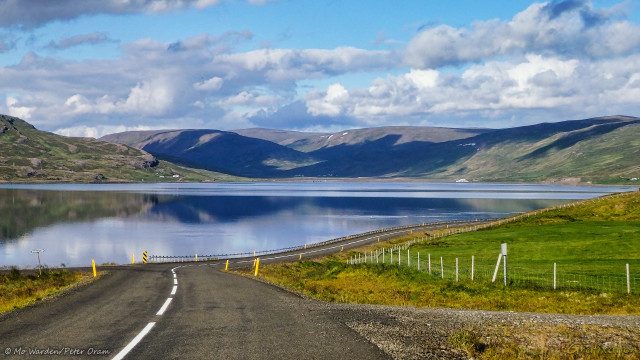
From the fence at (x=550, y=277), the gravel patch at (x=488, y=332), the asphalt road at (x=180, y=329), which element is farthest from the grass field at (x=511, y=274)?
the asphalt road at (x=180, y=329)

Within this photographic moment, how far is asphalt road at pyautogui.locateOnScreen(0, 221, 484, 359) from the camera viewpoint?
13680mm

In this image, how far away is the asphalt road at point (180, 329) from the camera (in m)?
13.7

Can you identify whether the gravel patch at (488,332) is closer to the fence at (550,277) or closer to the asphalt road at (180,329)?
the asphalt road at (180,329)

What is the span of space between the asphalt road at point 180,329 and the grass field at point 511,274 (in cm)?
717

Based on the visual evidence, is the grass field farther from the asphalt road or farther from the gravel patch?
the asphalt road

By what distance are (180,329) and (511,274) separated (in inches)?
1273

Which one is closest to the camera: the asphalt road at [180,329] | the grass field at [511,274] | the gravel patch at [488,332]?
the asphalt road at [180,329]

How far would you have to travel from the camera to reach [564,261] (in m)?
52.8

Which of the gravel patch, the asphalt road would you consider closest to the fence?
the gravel patch

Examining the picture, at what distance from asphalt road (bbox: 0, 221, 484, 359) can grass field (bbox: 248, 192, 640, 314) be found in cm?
717

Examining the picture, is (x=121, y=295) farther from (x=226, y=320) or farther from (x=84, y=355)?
(x=84, y=355)

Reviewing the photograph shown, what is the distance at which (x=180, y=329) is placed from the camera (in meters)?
16.7

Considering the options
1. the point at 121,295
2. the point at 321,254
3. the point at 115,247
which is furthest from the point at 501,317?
the point at 115,247

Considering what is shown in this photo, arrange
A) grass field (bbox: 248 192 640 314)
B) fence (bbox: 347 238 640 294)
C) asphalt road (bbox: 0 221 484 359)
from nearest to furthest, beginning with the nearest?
asphalt road (bbox: 0 221 484 359) → grass field (bbox: 248 192 640 314) → fence (bbox: 347 238 640 294)
